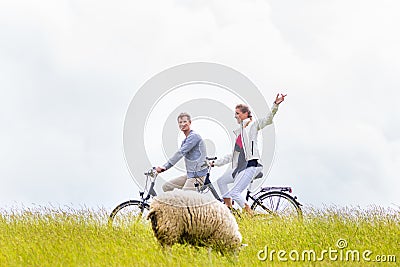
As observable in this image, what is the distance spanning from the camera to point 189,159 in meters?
9.52

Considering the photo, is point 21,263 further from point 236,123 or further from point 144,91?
point 236,123

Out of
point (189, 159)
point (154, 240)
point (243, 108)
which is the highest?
point (243, 108)

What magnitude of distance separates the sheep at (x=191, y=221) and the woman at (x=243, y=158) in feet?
7.55

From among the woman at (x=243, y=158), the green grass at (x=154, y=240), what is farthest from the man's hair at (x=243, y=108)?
the green grass at (x=154, y=240)

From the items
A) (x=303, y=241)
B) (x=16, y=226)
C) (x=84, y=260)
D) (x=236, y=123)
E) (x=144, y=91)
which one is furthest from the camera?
(x=16, y=226)

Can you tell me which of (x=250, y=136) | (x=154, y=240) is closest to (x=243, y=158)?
(x=250, y=136)

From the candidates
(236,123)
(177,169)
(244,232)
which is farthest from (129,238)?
(236,123)

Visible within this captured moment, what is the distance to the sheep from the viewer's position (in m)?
7.82

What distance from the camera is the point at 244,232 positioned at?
10234 millimetres

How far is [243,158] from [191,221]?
9.69 feet

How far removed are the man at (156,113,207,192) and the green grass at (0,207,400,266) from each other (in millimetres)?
1025

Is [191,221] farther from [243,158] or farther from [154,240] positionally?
[243,158]

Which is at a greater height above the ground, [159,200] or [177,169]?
[177,169]

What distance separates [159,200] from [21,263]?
208 cm
